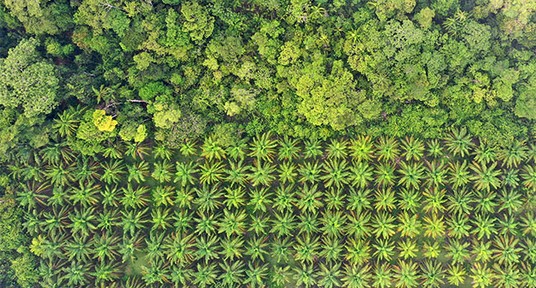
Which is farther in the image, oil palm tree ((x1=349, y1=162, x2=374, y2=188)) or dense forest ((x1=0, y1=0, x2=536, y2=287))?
oil palm tree ((x1=349, y1=162, x2=374, y2=188))

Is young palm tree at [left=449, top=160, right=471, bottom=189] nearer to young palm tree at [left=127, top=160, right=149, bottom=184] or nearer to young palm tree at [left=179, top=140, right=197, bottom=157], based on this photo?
young palm tree at [left=179, top=140, right=197, bottom=157]

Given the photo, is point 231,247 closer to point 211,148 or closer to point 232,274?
point 232,274

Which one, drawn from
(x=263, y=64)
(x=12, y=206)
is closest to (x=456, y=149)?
(x=263, y=64)

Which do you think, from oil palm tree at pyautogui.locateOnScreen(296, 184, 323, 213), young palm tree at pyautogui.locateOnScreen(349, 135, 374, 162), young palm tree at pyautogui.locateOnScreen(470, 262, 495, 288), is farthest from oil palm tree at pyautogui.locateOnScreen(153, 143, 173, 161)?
young palm tree at pyautogui.locateOnScreen(470, 262, 495, 288)

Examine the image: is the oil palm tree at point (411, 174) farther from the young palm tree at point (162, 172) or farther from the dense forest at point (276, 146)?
the young palm tree at point (162, 172)

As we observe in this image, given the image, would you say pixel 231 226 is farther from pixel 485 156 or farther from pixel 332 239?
pixel 485 156

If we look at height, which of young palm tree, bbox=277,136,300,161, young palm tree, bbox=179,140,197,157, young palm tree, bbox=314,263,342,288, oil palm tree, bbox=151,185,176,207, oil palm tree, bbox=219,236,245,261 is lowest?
young palm tree, bbox=314,263,342,288
